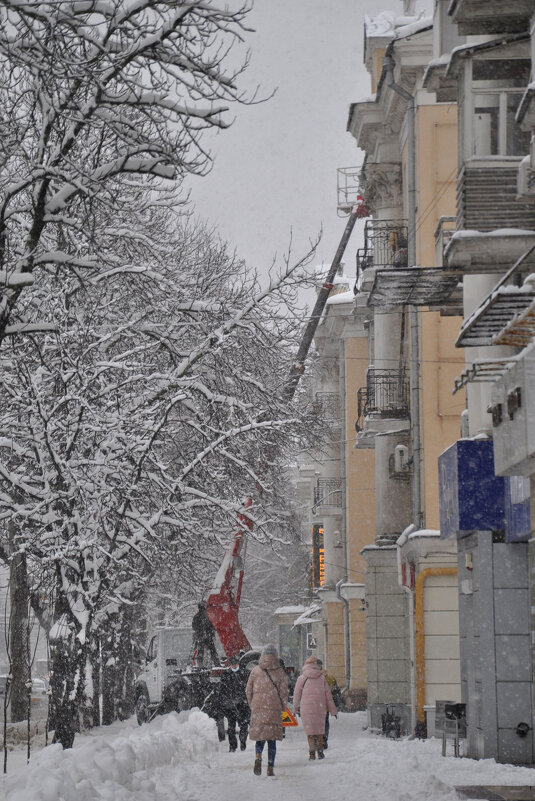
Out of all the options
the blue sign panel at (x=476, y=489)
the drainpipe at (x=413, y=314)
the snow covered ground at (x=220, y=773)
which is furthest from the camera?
the drainpipe at (x=413, y=314)

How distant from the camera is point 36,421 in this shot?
2064cm

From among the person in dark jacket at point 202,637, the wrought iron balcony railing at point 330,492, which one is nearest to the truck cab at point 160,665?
the person in dark jacket at point 202,637

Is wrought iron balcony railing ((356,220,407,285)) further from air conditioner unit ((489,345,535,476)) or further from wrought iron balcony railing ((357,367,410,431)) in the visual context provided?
air conditioner unit ((489,345,535,476))

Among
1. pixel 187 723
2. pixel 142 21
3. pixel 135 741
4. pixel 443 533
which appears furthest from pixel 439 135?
pixel 142 21

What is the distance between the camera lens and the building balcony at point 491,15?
16592 mm

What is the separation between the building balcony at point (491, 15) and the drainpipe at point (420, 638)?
457 inches

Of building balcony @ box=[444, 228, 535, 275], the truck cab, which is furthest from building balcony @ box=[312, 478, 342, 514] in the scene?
building balcony @ box=[444, 228, 535, 275]

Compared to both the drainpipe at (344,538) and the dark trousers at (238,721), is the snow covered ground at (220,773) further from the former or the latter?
the drainpipe at (344,538)

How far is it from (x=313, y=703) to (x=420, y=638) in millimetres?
7506

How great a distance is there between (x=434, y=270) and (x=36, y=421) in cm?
619

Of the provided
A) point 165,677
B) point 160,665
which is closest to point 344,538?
point 160,665

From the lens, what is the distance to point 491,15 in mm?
16797

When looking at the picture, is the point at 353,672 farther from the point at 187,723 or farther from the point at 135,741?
the point at 135,741

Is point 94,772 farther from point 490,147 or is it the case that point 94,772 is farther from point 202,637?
point 202,637
